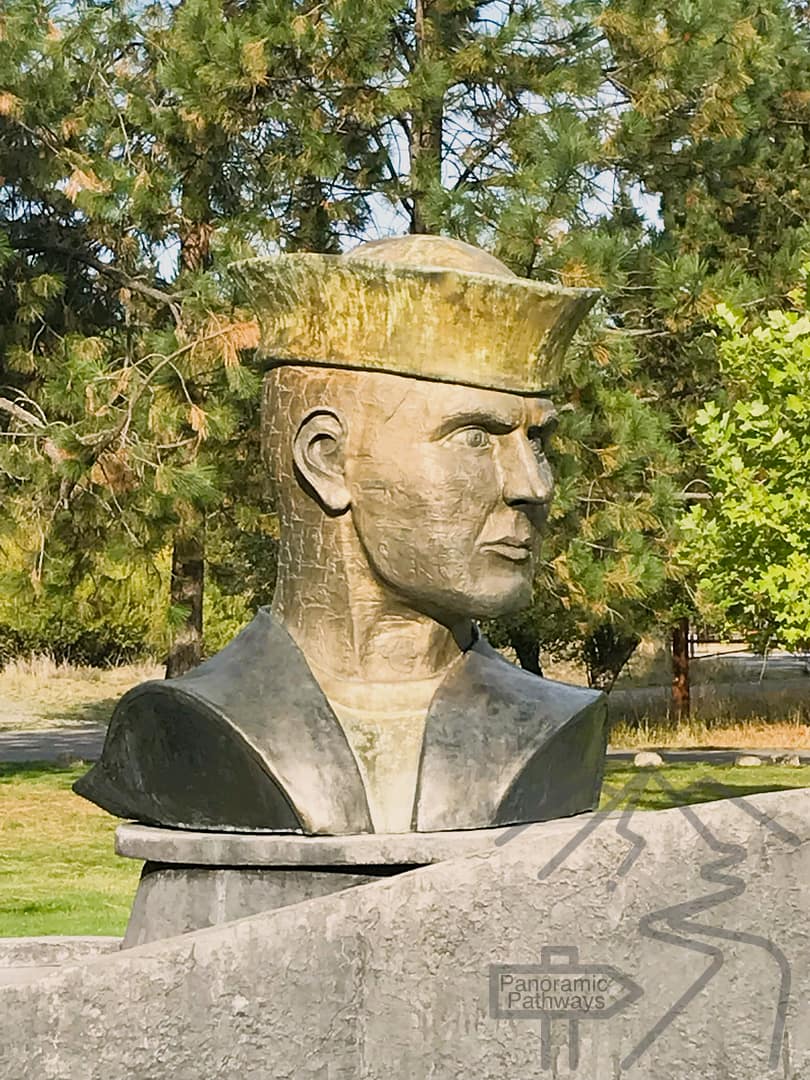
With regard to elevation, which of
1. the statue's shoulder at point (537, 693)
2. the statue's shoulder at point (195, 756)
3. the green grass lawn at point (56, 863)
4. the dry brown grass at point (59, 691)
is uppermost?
the statue's shoulder at point (537, 693)

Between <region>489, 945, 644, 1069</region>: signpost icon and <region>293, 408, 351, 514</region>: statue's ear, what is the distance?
1406mm

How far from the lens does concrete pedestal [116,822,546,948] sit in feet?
10.5

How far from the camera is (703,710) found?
19234 millimetres

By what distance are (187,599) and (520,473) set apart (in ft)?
30.0

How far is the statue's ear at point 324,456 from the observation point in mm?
3453

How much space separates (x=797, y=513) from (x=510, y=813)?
6.89m

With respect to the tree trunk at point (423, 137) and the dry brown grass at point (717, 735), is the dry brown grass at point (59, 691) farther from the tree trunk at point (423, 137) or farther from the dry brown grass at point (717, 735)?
the tree trunk at point (423, 137)

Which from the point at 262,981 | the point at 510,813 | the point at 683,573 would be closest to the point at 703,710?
the point at 683,573

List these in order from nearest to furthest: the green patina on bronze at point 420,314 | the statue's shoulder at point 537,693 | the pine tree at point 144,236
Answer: the green patina on bronze at point 420,314, the statue's shoulder at point 537,693, the pine tree at point 144,236

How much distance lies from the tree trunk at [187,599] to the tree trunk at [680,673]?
720 cm

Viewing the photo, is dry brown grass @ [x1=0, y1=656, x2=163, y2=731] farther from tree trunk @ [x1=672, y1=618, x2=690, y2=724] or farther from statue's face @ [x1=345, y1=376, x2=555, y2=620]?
statue's face @ [x1=345, y1=376, x2=555, y2=620]

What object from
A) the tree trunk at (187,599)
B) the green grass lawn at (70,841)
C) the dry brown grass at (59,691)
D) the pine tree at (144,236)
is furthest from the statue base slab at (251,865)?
the dry brown grass at (59,691)

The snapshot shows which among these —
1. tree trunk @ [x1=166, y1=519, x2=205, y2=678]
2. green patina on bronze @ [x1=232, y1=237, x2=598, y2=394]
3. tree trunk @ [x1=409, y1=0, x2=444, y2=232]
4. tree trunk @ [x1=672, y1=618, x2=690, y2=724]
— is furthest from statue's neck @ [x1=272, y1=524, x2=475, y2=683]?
tree trunk @ [x1=672, y1=618, x2=690, y2=724]

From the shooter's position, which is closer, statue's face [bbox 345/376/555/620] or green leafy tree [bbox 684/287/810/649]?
statue's face [bbox 345/376/555/620]
